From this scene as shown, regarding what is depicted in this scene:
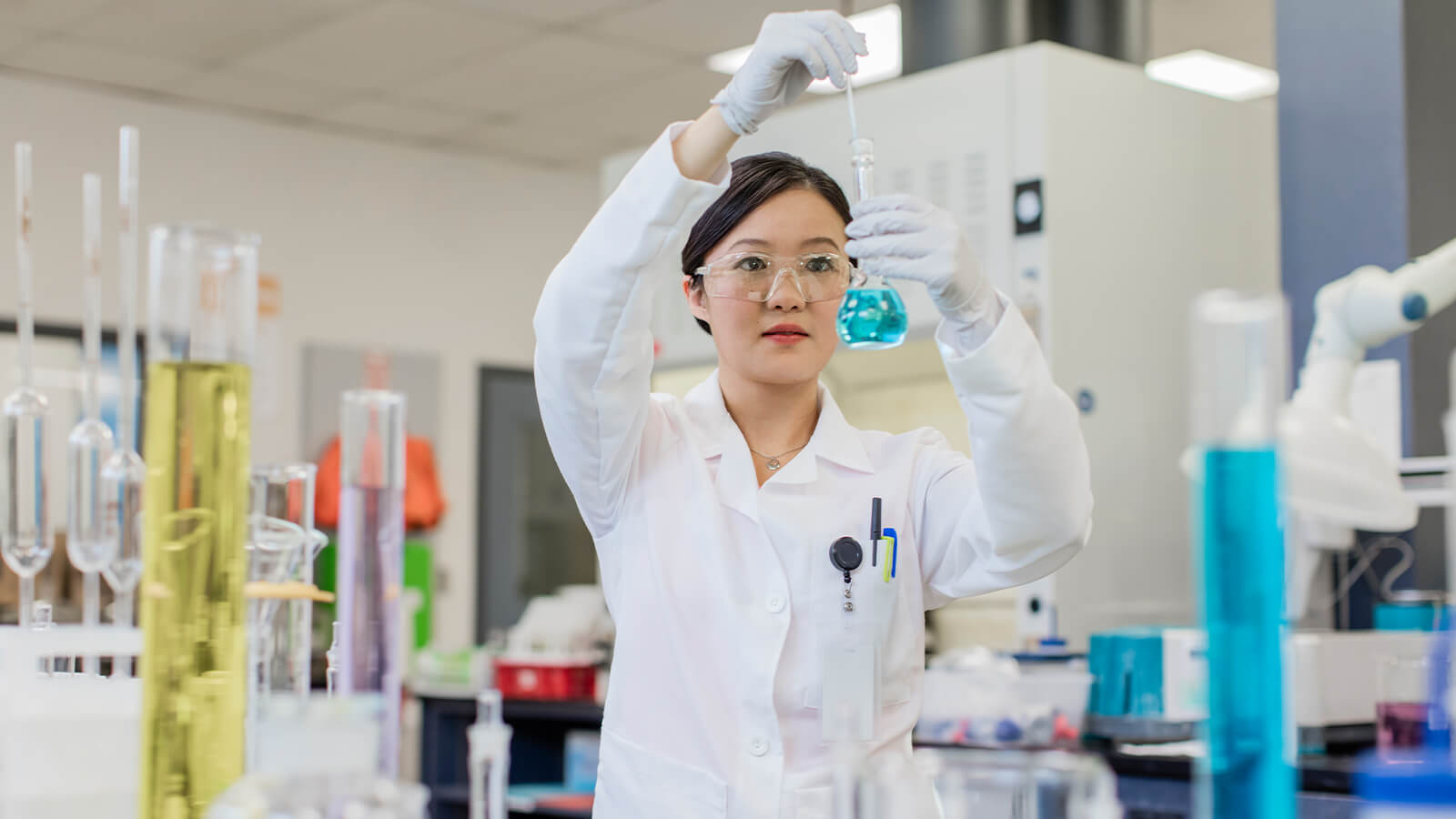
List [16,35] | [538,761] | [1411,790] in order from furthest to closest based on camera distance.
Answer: [16,35] < [538,761] < [1411,790]

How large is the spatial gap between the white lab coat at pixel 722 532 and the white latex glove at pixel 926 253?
11 centimetres

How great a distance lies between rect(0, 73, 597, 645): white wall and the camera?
540 centimetres

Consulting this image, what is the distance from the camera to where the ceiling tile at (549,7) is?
179 inches

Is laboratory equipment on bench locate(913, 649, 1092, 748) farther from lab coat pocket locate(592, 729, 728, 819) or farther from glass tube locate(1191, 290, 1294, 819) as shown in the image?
glass tube locate(1191, 290, 1294, 819)

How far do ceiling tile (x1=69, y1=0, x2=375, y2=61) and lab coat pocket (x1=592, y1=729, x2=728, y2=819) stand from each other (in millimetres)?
3462

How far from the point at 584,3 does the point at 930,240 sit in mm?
3522

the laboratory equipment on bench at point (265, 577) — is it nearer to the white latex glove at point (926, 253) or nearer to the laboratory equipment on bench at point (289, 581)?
the laboratory equipment on bench at point (289, 581)

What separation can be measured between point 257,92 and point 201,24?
2.58ft

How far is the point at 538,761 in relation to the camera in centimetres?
421

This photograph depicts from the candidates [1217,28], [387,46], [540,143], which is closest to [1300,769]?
[1217,28]

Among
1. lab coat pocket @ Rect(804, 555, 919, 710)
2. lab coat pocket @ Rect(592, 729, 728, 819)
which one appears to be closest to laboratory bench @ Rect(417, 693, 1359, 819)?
lab coat pocket @ Rect(804, 555, 919, 710)

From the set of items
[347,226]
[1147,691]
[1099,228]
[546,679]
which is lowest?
[546,679]

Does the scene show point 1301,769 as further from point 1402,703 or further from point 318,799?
point 318,799

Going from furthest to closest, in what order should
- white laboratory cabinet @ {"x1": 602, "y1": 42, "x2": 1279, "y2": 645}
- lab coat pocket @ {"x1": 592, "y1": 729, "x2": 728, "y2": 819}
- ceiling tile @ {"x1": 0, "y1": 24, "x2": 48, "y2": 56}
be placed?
1. ceiling tile @ {"x1": 0, "y1": 24, "x2": 48, "y2": 56}
2. white laboratory cabinet @ {"x1": 602, "y1": 42, "x2": 1279, "y2": 645}
3. lab coat pocket @ {"x1": 592, "y1": 729, "x2": 728, "y2": 819}
